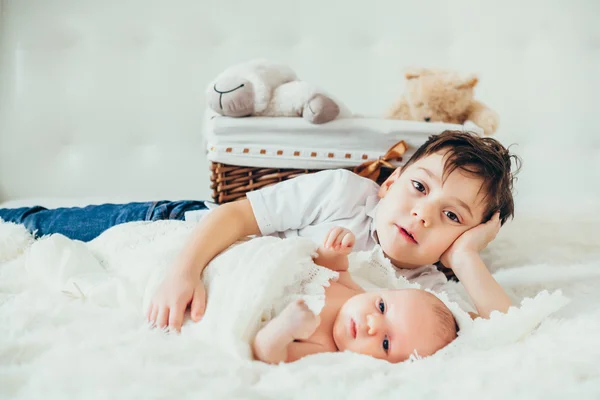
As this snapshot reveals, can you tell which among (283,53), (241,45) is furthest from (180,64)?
(283,53)

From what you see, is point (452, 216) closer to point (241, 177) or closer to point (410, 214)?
point (410, 214)

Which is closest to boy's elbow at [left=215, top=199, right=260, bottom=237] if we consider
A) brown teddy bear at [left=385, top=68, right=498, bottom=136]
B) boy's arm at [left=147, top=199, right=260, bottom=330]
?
boy's arm at [left=147, top=199, right=260, bottom=330]

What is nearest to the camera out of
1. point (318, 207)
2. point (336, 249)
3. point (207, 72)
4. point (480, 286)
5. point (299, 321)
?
point (299, 321)

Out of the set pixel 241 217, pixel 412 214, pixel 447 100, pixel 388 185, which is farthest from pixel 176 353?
pixel 447 100

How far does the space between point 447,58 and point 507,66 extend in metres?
0.20

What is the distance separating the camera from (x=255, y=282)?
30.2 inches

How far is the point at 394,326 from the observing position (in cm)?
75

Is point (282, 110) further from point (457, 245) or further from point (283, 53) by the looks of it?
point (283, 53)

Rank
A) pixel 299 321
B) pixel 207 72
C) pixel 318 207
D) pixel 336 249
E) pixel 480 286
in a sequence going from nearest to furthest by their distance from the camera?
1. pixel 299 321
2. pixel 336 249
3. pixel 480 286
4. pixel 318 207
5. pixel 207 72

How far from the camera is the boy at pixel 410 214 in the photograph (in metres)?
0.95

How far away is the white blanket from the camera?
0.60 meters

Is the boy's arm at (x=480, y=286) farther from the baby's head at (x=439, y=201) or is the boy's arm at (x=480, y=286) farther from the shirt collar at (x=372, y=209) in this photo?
the shirt collar at (x=372, y=209)

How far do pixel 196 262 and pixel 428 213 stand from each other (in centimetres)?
40

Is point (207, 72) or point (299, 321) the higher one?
point (207, 72)
